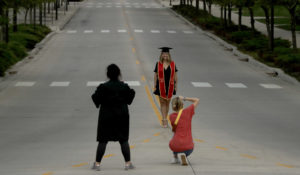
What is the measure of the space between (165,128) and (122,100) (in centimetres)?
591

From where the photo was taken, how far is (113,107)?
36.2ft

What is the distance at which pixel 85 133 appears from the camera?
16.5m

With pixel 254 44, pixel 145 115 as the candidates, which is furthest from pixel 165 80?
pixel 254 44

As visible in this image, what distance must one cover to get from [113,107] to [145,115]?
8.50m

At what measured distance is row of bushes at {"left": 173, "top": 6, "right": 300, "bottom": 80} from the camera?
3216cm

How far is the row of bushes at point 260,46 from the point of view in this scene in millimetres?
32156

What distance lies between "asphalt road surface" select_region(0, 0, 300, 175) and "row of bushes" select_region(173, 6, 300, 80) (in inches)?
44.6

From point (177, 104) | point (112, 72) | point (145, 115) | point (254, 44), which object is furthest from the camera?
point (254, 44)

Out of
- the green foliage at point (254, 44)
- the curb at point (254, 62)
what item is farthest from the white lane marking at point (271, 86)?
the green foliage at point (254, 44)

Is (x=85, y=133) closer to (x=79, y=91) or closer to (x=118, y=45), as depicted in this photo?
(x=79, y=91)

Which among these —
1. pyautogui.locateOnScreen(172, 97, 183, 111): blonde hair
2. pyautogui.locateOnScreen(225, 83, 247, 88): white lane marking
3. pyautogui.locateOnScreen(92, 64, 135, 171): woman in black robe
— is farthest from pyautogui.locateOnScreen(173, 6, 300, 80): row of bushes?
Result: pyautogui.locateOnScreen(92, 64, 135, 171): woman in black robe

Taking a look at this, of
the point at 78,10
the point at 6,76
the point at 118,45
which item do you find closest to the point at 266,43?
the point at 118,45

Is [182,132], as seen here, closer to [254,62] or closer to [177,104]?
[177,104]

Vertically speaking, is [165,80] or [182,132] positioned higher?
[165,80]
